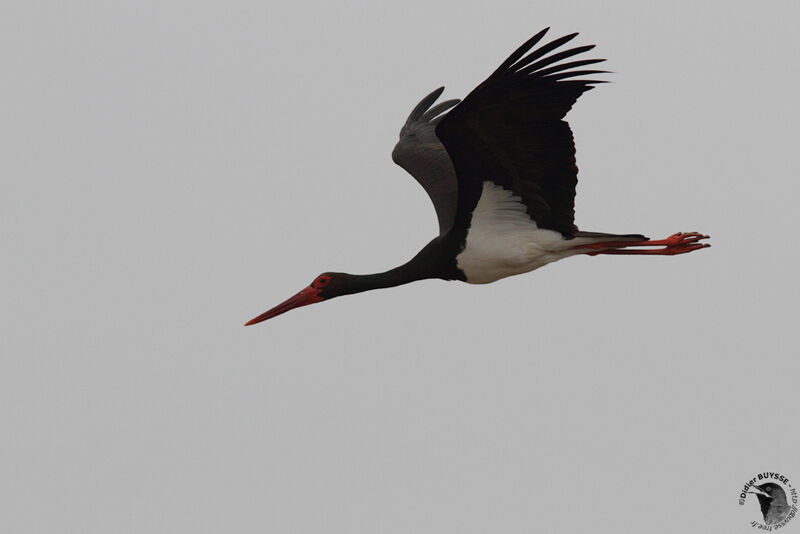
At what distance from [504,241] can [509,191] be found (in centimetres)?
46

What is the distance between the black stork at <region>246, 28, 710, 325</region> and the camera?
8.30 metres

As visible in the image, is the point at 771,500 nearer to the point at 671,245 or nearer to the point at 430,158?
the point at 671,245

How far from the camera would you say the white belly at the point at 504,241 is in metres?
9.24

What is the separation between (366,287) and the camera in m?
10.1

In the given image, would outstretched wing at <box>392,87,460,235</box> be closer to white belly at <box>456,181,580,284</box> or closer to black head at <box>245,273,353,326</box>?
white belly at <box>456,181,580,284</box>

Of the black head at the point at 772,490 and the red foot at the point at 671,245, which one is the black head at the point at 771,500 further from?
the red foot at the point at 671,245

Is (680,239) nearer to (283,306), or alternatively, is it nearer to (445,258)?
(445,258)

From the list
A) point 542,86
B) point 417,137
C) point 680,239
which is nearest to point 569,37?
point 542,86

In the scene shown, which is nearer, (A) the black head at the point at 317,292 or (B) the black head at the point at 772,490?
(B) the black head at the point at 772,490

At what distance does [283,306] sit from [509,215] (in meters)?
2.26

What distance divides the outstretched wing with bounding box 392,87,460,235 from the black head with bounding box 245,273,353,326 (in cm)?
98

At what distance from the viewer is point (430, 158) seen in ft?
36.3


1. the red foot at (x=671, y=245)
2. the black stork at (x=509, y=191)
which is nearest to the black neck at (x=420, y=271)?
the black stork at (x=509, y=191)

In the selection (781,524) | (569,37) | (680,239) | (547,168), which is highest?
(569,37)
